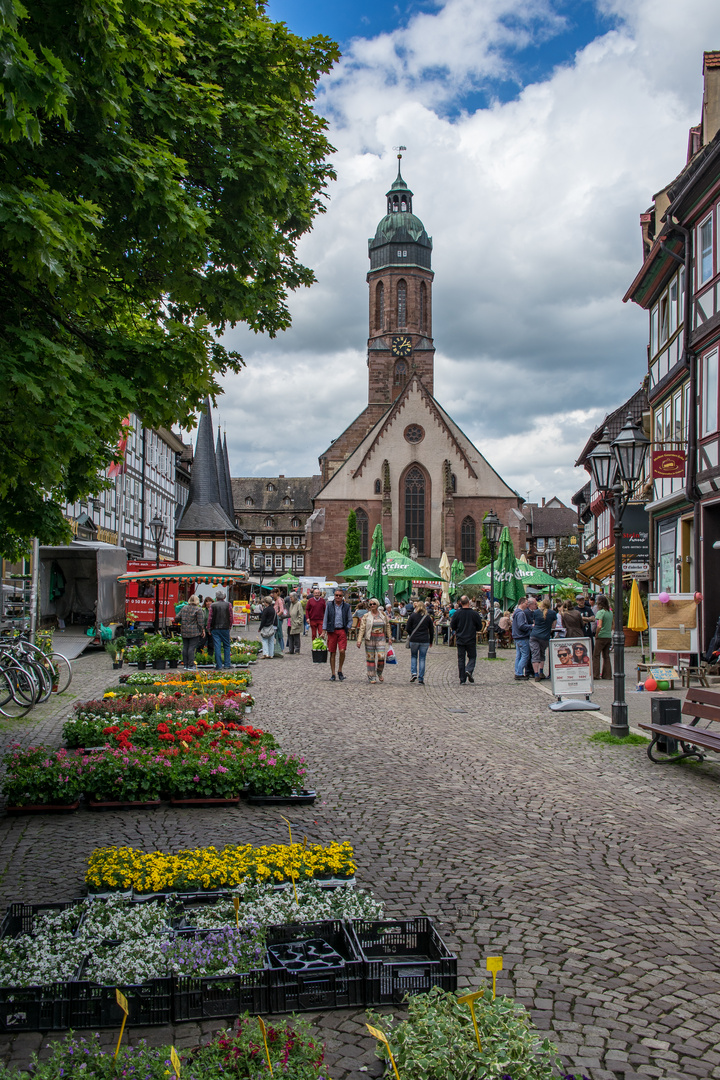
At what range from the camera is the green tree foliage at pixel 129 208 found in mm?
4926

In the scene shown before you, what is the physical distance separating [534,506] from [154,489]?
85.0m

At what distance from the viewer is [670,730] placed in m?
9.76

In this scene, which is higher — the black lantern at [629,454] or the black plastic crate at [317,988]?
the black lantern at [629,454]

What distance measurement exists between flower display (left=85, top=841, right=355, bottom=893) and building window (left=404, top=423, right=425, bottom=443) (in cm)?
6665

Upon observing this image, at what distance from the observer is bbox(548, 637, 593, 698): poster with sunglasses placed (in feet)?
47.6

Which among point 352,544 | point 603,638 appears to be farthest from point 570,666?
point 352,544

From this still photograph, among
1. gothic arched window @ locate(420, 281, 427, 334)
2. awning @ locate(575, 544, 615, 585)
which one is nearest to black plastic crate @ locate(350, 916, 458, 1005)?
awning @ locate(575, 544, 615, 585)

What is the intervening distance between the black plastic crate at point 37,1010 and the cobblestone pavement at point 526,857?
62 millimetres

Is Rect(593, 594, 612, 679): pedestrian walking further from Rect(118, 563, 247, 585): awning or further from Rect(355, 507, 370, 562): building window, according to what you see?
Rect(355, 507, 370, 562): building window

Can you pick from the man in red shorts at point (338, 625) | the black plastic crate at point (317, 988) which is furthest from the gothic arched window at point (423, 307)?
the black plastic crate at point (317, 988)

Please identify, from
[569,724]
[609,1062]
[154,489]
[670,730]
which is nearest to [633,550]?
[569,724]

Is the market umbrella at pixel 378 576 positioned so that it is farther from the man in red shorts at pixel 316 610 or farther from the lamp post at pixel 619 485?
the lamp post at pixel 619 485

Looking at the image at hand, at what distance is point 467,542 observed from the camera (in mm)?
70562

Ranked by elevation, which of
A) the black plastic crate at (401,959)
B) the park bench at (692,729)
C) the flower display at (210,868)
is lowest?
the black plastic crate at (401,959)
